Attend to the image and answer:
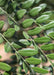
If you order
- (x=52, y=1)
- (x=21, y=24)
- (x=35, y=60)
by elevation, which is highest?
(x=52, y=1)

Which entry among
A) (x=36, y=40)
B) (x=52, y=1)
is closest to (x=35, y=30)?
(x=36, y=40)

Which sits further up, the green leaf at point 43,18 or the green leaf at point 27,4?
the green leaf at point 27,4

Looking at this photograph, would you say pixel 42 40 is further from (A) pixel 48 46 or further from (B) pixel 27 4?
(B) pixel 27 4

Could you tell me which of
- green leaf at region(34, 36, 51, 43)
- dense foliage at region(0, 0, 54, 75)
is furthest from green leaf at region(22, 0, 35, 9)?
green leaf at region(34, 36, 51, 43)

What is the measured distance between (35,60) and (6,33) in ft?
0.41

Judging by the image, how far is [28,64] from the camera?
0.49m

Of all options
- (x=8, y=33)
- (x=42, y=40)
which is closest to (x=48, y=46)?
(x=42, y=40)

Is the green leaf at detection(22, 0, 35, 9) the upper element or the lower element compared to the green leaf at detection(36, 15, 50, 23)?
upper

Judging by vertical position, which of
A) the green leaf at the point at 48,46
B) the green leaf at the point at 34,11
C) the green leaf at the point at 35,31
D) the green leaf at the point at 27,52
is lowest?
the green leaf at the point at 27,52

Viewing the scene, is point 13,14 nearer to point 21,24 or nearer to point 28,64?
point 21,24

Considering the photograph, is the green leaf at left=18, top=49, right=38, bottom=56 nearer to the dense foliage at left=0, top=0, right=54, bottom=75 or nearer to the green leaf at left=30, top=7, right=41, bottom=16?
the dense foliage at left=0, top=0, right=54, bottom=75

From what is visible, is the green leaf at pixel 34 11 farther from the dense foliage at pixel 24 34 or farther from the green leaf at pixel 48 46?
the green leaf at pixel 48 46

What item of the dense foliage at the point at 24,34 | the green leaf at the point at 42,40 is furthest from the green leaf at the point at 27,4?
the green leaf at the point at 42,40

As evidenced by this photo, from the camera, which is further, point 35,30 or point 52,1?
point 52,1
